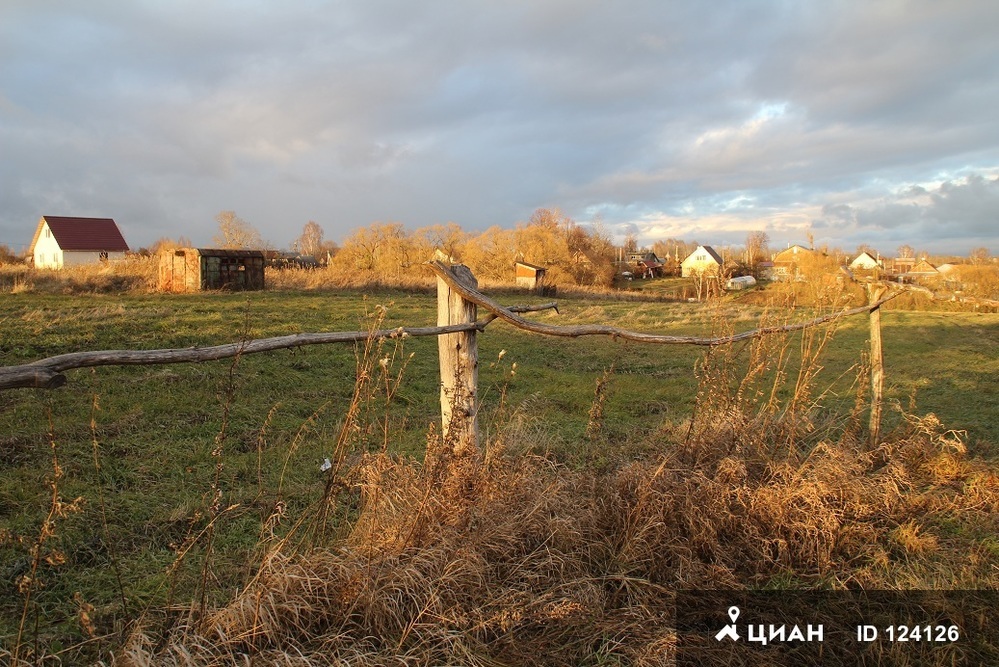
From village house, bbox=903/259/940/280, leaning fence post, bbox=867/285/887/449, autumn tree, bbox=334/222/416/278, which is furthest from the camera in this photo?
autumn tree, bbox=334/222/416/278

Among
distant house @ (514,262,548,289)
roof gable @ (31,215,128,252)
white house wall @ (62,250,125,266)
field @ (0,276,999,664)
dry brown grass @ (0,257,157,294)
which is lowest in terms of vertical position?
field @ (0,276,999,664)

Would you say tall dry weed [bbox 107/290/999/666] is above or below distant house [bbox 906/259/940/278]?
below

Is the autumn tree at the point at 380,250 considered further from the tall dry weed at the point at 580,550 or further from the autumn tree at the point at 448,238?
the tall dry weed at the point at 580,550

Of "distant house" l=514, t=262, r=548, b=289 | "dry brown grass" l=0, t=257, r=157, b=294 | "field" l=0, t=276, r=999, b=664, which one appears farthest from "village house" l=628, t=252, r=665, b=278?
"field" l=0, t=276, r=999, b=664

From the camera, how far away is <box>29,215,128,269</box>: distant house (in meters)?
39.5

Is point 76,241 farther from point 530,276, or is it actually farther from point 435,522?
point 435,522

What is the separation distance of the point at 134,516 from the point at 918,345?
1712cm

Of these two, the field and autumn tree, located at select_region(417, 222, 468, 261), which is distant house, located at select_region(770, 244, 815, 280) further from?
autumn tree, located at select_region(417, 222, 468, 261)

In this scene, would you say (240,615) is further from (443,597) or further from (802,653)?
(802,653)

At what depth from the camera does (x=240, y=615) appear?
2.31 meters

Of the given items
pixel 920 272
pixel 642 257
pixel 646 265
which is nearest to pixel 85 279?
pixel 920 272

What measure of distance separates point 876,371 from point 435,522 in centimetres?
448

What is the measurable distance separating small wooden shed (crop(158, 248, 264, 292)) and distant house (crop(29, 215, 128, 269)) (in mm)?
23412

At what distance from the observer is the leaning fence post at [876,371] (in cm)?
500
